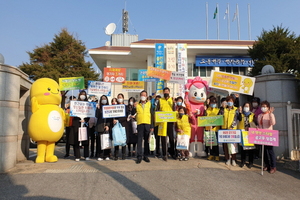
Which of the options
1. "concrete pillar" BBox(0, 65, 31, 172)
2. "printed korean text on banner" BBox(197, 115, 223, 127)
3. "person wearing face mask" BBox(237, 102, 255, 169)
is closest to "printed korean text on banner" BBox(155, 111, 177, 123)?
"printed korean text on banner" BBox(197, 115, 223, 127)

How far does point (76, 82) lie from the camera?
7820 mm

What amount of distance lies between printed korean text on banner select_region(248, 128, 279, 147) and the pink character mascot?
1.63 meters

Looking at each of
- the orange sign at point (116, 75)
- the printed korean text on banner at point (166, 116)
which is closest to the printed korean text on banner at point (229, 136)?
the printed korean text on banner at point (166, 116)

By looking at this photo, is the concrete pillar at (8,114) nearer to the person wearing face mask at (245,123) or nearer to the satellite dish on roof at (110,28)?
the person wearing face mask at (245,123)

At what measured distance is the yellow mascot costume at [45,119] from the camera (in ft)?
19.1

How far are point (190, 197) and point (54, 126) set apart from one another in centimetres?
407

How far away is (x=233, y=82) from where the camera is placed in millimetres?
6883

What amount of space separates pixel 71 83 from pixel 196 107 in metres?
4.47

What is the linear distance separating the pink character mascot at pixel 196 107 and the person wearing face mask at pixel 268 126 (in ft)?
5.58

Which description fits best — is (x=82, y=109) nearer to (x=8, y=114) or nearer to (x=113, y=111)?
(x=113, y=111)

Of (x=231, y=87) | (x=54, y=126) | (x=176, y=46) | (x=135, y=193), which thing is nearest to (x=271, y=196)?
(x=135, y=193)

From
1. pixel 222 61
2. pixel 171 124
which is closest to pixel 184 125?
pixel 171 124

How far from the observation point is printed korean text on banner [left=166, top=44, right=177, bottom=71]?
2052 centimetres

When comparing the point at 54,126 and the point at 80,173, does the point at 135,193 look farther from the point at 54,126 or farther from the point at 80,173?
the point at 54,126
